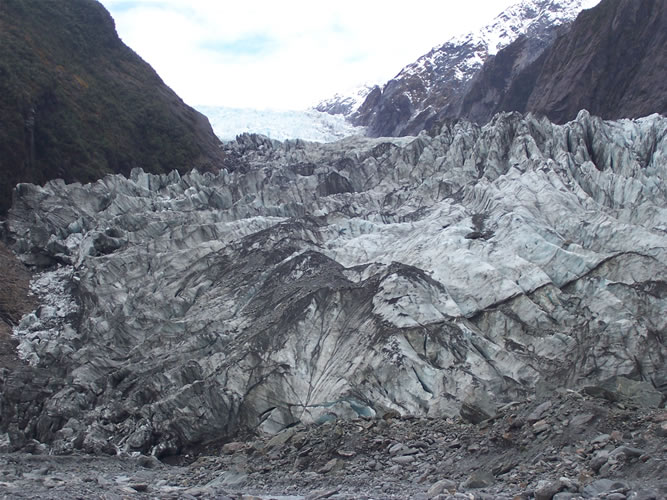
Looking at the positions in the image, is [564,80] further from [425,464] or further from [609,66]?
[425,464]

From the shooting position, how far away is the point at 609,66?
61406 millimetres

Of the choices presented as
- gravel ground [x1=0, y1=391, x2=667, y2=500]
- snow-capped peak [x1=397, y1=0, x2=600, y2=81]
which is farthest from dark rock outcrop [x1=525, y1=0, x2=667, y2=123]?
gravel ground [x1=0, y1=391, x2=667, y2=500]

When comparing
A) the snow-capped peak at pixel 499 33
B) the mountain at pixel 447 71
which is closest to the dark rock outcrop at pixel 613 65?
the mountain at pixel 447 71

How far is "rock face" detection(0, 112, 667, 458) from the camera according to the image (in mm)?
20344

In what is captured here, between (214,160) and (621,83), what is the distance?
116 feet

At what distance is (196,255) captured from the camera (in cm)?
3062

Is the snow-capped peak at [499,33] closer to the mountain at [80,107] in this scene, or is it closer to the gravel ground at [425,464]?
the mountain at [80,107]

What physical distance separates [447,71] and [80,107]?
71535 mm

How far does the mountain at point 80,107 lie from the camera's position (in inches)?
1727

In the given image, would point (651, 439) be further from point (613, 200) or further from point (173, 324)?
point (613, 200)

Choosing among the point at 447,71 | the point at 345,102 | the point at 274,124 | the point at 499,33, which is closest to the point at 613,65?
the point at 274,124

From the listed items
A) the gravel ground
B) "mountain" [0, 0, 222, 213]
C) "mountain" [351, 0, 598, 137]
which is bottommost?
the gravel ground

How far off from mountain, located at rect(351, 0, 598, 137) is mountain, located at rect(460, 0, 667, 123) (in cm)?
2084

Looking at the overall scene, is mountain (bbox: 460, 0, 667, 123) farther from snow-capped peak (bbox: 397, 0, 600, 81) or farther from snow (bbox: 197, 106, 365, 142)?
snow-capped peak (bbox: 397, 0, 600, 81)
